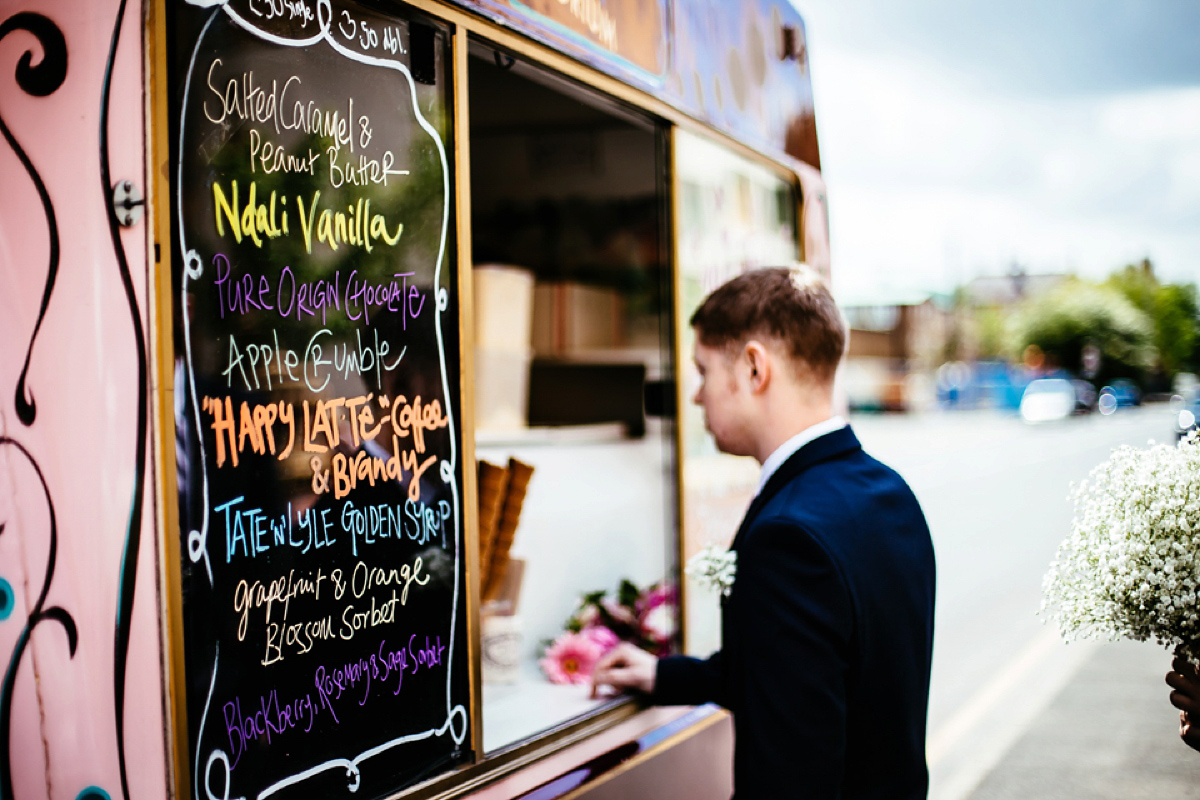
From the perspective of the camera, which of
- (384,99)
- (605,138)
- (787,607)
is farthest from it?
(605,138)

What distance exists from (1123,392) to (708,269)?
3465 centimetres

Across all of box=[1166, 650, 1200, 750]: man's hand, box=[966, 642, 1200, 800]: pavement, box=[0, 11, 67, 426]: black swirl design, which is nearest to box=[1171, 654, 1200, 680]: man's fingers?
box=[1166, 650, 1200, 750]: man's hand

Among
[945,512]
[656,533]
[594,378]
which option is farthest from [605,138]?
[945,512]

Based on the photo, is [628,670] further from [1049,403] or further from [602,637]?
[1049,403]

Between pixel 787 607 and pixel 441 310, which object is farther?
pixel 441 310

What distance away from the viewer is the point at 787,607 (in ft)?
5.76

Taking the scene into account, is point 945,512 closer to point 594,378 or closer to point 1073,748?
point 1073,748

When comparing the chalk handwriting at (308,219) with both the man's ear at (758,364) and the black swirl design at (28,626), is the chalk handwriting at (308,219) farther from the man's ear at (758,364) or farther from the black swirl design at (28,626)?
the man's ear at (758,364)

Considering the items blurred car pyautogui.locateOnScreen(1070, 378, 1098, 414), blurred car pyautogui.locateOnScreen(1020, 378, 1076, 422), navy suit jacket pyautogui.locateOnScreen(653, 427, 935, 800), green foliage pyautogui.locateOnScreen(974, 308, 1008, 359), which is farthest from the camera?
green foliage pyautogui.locateOnScreen(974, 308, 1008, 359)

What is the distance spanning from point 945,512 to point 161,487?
13011mm

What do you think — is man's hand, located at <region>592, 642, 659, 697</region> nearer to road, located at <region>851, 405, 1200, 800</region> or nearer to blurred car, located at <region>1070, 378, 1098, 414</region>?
road, located at <region>851, 405, 1200, 800</region>

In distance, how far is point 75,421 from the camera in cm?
187

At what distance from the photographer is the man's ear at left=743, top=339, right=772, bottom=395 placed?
2.09m

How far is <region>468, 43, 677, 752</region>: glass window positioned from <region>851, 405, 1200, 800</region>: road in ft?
6.85
